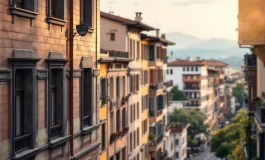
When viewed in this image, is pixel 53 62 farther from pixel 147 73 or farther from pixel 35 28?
pixel 147 73

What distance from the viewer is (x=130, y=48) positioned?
4316 centimetres

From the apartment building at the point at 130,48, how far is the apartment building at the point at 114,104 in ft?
5.99

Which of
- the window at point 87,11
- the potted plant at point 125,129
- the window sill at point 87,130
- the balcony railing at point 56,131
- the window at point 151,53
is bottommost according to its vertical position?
the potted plant at point 125,129

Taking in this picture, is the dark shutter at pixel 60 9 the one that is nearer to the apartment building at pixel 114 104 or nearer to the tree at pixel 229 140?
the apartment building at pixel 114 104

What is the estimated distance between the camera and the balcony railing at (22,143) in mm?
14413

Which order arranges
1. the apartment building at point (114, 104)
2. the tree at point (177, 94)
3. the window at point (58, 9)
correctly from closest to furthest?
the window at point (58, 9) < the apartment building at point (114, 104) < the tree at point (177, 94)

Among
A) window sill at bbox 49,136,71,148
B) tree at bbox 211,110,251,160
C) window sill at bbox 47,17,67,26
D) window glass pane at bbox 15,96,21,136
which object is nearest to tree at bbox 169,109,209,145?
tree at bbox 211,110,251,160

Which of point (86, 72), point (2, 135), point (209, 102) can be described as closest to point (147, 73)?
point (86, 72)

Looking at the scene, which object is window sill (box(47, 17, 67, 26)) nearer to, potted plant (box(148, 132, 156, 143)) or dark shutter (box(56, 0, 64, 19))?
dark shutter (box(56, 0, 64, 19))

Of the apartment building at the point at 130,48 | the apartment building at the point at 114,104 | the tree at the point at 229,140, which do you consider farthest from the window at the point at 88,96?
the tree at the point at 229,140

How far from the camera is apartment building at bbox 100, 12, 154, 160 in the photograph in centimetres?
4128

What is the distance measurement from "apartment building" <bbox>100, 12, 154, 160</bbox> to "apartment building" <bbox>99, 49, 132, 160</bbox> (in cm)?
183

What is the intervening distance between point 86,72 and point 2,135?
827cm

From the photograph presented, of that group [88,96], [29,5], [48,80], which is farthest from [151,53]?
[29,5]
